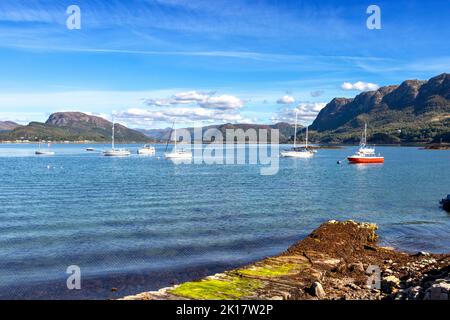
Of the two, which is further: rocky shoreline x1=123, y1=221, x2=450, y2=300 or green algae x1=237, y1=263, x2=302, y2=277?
green algae x1=237, y1=263, x2=302, y2=277

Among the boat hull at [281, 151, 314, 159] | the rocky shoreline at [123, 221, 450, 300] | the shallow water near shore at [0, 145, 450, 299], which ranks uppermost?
the boat hull at [281, 151, 314, 159]

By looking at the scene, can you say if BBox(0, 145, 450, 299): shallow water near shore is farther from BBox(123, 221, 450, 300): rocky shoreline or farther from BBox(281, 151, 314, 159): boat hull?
BBox(281, 151, 314, 159): boat hull

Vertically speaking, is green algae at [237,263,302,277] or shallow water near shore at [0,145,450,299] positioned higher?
green algae at [237,263,302,277]

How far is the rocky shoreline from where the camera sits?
53.1 ft

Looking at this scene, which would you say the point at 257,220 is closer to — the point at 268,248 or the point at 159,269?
the point at 268,248

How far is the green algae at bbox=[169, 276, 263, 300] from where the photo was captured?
16.4 m

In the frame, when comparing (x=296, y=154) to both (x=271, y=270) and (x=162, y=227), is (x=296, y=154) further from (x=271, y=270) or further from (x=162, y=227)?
(x=271, y=270)

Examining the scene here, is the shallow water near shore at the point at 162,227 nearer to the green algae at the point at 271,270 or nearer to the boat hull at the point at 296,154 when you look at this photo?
the green algae at the point at 271,270

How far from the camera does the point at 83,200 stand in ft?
159

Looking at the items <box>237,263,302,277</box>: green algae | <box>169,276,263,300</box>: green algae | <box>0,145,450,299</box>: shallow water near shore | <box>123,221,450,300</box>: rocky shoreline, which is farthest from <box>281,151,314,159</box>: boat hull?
<box>169,276,263,300</box>: green algae

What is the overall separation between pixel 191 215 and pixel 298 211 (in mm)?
11282

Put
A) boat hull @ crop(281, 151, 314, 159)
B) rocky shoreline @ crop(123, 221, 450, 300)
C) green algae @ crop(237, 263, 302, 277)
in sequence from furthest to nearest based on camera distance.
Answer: boat hull @ crop(281, 151, 314, 159)
green algae @ crop(237, 263, 302, 277)
rocky shoreline @ crop(123, 221, 450, 300)

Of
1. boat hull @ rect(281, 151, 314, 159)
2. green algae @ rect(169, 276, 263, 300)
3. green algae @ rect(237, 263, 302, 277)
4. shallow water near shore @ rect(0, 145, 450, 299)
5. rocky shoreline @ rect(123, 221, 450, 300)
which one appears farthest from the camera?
boat hull @ rect(281, 151, 314, 159)

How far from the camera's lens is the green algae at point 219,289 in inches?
644
